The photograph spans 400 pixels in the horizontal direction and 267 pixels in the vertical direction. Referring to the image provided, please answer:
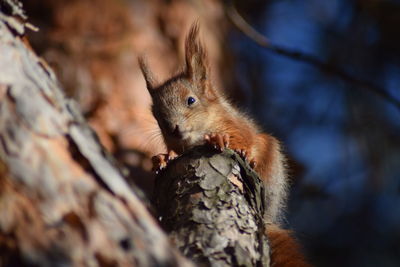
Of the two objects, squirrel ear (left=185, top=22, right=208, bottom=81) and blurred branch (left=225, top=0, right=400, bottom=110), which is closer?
blurred branch (left=225, top=0, right=400, bottom=110)

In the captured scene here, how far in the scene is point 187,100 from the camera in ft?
10.7

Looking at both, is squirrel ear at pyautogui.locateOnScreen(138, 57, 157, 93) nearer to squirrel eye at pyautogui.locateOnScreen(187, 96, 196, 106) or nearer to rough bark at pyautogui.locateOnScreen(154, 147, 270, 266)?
squirrel eye at pyautogui.locateOnScreen(187, 96, 196, 106)

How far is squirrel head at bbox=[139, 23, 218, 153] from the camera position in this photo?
10.1ft

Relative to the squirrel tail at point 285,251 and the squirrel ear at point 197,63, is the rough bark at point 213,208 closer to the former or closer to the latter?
the squirrel tail at point 285,251

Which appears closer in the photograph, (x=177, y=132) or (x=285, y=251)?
(x=285, y=251)

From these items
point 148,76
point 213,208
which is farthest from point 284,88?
point 213,208

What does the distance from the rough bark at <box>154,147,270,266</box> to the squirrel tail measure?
0.24 metres

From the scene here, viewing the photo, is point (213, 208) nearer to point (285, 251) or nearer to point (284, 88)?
point (285, 251)

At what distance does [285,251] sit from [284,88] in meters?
3.33

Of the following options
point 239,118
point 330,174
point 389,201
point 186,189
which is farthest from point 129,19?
point 186,189

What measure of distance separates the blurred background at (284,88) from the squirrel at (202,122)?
0.54 metres

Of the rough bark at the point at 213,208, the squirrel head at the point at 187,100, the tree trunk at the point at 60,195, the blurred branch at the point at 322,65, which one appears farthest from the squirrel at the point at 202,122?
the tree trunk at the point at 60,195

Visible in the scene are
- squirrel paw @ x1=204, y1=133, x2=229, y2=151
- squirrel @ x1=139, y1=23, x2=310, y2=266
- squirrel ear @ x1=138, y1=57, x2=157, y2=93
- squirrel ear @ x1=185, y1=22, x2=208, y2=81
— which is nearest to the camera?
squirrel paw @ x1=204, y1=133, x2=229, y2=151

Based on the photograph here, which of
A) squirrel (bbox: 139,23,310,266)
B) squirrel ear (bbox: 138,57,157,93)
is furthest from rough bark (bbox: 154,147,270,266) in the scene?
squirrel ear (bbox: 138,57,157,93)
